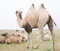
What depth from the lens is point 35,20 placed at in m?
1.84

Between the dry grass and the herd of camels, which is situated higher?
the herd of camels

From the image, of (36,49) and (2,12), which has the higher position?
(2,12)

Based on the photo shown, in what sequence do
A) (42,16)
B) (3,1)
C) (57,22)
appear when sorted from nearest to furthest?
(42,16), (57,22), (3,1)

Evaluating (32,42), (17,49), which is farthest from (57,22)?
(17,49)

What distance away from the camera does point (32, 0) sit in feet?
6.74

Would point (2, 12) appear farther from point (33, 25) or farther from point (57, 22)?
point (57, 22)

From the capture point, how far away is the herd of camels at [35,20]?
1.83 metres

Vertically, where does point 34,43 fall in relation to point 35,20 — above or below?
below

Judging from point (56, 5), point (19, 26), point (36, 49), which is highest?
point (56, 5)

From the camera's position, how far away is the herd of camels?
1.83 m

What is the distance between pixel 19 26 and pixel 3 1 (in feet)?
0.99

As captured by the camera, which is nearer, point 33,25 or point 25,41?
point 33,25

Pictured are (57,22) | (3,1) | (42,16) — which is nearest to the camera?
(42,16)

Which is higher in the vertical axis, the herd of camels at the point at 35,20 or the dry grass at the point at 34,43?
the herd of camels at the point at 35,20
